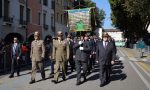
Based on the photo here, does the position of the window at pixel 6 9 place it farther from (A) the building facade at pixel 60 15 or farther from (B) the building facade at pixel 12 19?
(A) the building facade at pixel 60 15

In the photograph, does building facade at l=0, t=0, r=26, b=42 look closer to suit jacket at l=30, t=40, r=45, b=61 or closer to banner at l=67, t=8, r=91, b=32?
banner at l=67, t=8, r=91, b=32

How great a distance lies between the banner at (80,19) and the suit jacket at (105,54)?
13495 mm

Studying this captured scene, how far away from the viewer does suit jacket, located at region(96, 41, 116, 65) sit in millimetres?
14812

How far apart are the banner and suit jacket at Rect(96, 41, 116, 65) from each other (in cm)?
1350

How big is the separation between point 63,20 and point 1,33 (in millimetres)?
27681

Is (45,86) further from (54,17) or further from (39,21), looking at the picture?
(54,17)

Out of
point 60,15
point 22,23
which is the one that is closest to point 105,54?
point 22,23

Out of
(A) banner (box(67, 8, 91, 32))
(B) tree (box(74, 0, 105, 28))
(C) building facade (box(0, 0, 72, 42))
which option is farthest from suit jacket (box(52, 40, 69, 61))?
(B) tree (box(74, 0, 105, 28))

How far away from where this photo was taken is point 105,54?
1484 centimetres

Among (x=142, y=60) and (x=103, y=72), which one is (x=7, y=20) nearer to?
(x=142, y=60)

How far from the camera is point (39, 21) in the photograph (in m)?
42.1

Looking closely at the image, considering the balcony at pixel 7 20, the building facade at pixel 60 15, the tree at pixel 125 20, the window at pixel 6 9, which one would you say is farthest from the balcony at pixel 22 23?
the tree at pixel 125 20

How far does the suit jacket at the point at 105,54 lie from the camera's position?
14.8 metres

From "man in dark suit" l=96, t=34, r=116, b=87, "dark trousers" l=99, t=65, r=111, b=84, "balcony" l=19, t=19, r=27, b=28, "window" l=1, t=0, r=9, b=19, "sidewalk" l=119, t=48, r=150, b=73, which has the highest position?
"window" l=1, t=0, r=9, b=19
